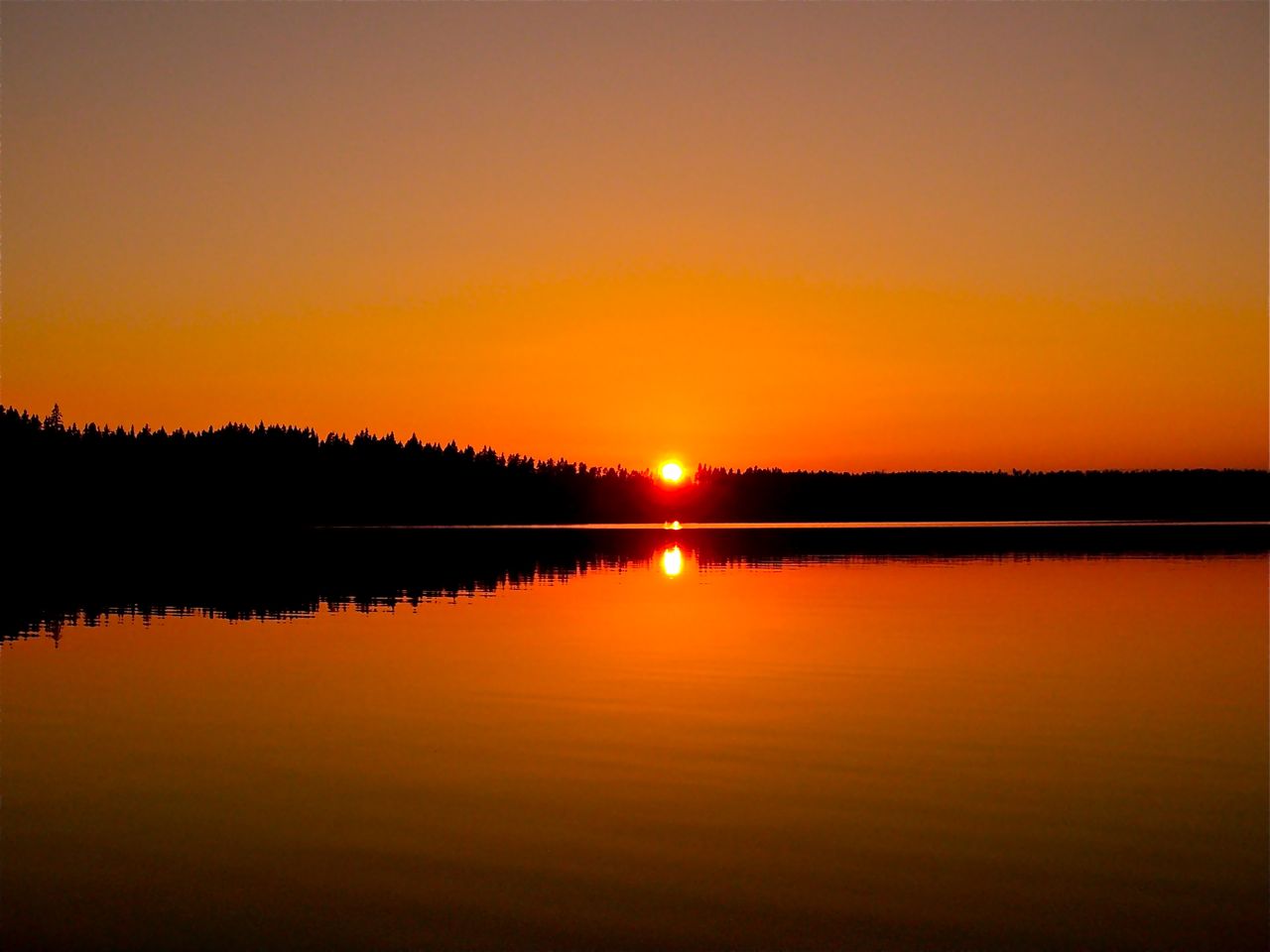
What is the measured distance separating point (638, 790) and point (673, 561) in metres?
70.3

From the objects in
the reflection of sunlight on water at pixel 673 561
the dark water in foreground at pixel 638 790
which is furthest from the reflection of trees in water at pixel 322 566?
the dark water in foreground at pixel 638 790

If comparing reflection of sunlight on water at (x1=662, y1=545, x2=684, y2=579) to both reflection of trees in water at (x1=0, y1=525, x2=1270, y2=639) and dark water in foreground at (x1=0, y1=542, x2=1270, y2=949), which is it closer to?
reflection of trees in water at (x1=0, y1=525, x2=1270, y2=639)

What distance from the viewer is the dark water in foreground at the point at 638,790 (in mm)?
14250

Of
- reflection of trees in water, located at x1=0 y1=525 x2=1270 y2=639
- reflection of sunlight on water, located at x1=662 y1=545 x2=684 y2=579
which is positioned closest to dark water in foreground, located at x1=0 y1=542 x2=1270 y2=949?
reflection of trees in water, located at x1=0 y1=525 x2=1270 y2=639

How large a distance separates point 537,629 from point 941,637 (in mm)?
13792

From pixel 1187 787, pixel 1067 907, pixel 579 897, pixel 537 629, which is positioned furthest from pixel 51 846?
pixel 537 629

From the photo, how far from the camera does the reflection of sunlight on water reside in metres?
77.7

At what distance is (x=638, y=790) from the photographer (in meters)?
20.0

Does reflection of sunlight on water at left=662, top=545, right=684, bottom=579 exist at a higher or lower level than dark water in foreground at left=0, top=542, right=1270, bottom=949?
higher

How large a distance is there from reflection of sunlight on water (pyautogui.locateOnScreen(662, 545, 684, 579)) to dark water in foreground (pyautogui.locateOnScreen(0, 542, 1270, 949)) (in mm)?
35608

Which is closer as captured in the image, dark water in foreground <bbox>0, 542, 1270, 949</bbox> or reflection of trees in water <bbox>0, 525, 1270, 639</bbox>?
dark water in foreground <bbox>0, 542, 1270, 949</bbox>

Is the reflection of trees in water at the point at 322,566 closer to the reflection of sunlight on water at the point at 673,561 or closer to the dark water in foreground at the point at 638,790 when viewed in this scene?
the reflection of sunlight on water at the point at 673,561

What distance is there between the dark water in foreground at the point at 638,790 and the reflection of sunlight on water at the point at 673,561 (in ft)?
117

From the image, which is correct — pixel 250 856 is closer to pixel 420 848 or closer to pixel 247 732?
pixel 420 848
